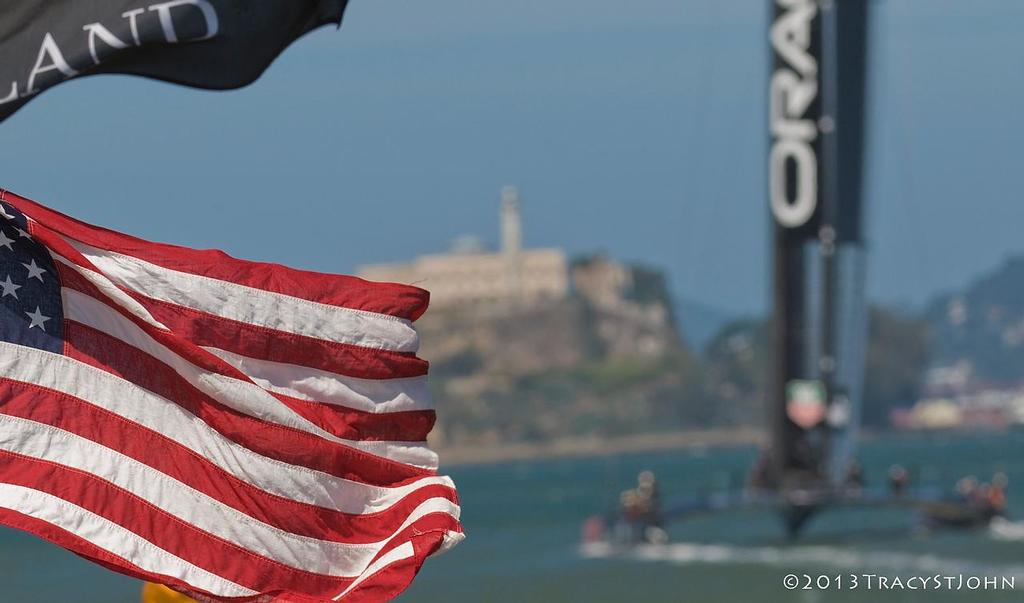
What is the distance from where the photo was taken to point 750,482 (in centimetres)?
4203

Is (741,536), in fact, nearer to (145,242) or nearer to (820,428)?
(820,428)

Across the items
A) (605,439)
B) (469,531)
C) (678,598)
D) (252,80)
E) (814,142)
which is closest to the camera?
(252,80)

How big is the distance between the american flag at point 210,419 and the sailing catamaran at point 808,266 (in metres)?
31.9

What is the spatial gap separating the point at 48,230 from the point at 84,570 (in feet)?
155

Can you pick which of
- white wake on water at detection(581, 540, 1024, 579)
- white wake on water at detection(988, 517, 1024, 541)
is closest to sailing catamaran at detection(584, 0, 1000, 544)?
white wake on water at detection(581, 540, 1024, 579)

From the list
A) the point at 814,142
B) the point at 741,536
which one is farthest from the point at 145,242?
the point at 741,536

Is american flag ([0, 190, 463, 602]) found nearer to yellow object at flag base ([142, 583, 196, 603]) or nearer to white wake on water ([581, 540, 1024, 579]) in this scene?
yellow object at flag base ([142, 583, 196, 603])

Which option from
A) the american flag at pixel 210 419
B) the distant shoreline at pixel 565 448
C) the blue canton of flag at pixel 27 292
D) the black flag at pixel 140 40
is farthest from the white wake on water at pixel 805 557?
the distant shoreline at pixel 565 448

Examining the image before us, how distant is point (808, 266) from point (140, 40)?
34.0m

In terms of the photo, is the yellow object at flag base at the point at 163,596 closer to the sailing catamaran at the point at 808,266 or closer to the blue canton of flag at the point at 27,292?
the blue canton of flag at the point at 27,292

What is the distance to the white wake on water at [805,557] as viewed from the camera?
38375 mm

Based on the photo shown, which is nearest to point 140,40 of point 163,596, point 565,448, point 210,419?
point 210,419

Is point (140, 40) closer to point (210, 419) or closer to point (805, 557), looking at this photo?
point (210, 419)

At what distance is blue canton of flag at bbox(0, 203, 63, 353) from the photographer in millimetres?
8008
